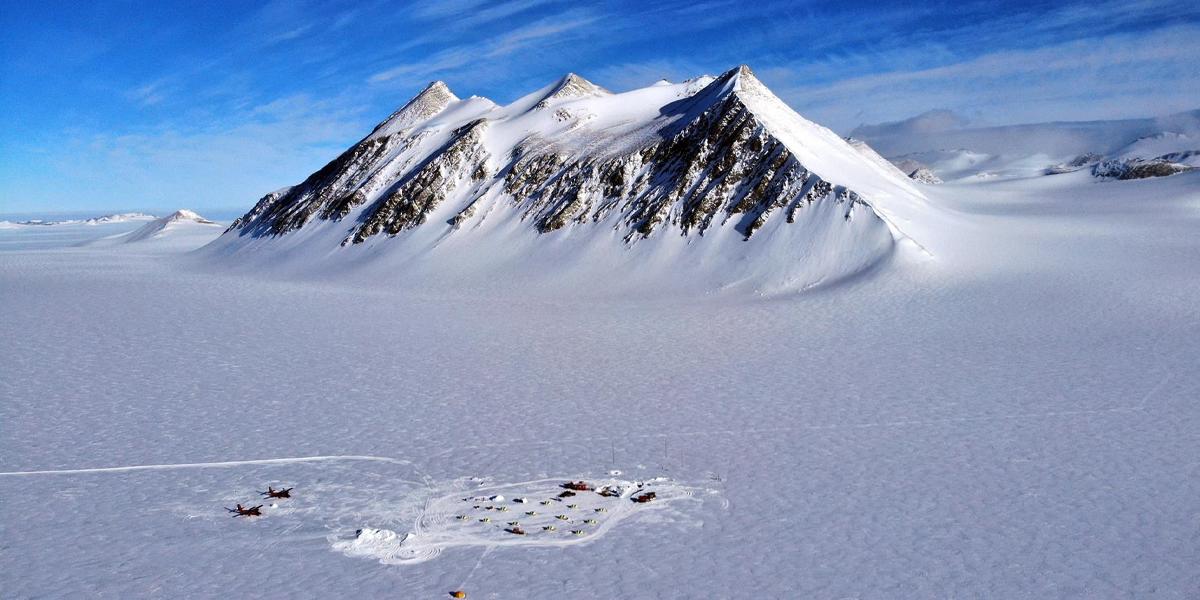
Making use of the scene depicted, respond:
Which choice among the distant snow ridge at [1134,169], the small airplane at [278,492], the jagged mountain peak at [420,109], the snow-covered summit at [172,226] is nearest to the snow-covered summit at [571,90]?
the jagged mountain peak at [420,109]

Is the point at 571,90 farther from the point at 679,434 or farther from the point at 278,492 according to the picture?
the point at 278,492

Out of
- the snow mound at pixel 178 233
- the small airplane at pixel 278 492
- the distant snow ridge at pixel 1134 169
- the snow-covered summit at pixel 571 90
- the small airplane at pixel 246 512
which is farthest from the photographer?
the snow mound at pixel 178 233

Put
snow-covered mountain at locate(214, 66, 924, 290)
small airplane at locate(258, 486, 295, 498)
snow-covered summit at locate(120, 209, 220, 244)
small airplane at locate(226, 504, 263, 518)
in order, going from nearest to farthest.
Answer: small airplane at locate(226, 504, 263, 518), small airplane at locate(258, 486, 295, 498), snow-covered mountain at locate(214, 66, 924, 290), snow-covered summit at locate(120, 209, 220, 244)

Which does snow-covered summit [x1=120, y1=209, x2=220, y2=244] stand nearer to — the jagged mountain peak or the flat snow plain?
the jagged mountain peak

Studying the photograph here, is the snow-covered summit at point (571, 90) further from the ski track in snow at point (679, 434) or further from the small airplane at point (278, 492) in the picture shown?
the small airplane at point (278, 492)

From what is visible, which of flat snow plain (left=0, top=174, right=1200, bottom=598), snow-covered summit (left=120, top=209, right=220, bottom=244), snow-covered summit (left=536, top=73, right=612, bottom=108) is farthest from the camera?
snow-covered summit (left=120, top=209, right=220, bottom=244)

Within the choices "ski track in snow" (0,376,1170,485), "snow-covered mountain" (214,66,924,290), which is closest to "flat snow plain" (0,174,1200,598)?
"ski track in snow" (0,376,1170,485)

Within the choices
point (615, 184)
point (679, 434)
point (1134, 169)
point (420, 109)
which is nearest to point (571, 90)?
point (420, 109)

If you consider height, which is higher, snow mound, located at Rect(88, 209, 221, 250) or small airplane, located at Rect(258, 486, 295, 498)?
snow mound, located at Rect(88, 209, 221, 250)
